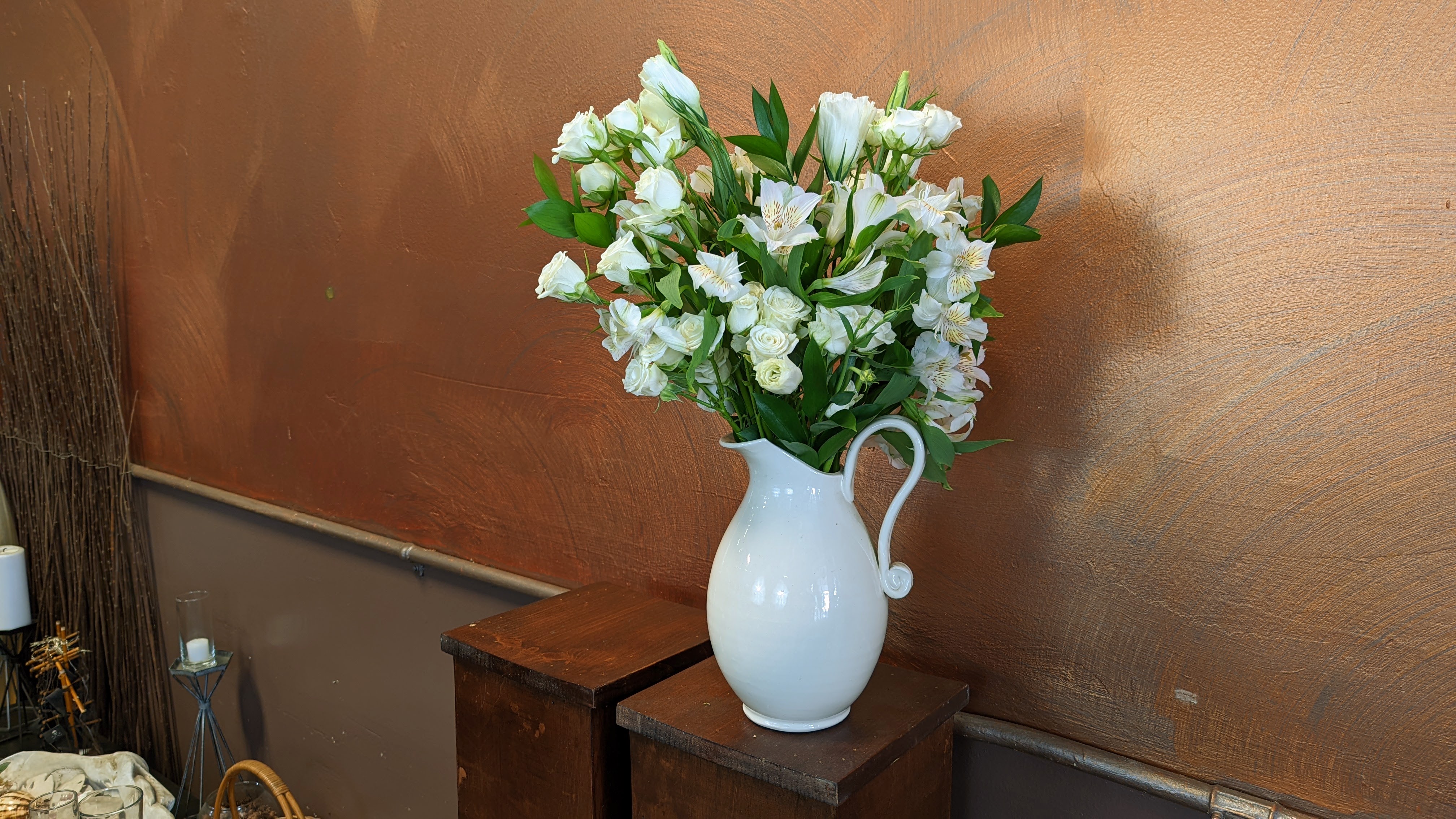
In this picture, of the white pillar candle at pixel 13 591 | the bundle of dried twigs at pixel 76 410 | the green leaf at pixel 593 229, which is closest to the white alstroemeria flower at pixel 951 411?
the green leaf at pixel 593 229

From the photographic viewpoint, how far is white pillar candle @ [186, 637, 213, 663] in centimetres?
200

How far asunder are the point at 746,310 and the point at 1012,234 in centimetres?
27

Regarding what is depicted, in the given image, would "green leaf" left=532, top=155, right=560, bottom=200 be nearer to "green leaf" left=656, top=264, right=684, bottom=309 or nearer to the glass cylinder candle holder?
"green leaf" left=656, top=264, right=684, bottom=309

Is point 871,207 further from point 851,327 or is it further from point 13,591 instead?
point 13,591

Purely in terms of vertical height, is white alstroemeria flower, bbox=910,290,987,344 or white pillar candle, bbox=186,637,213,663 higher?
white alstroemeria flower, bbox=910,290,987,344

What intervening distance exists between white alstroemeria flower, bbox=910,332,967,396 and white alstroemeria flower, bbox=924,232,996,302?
5 cm

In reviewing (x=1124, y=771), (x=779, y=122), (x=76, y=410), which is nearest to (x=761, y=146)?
(x=779, y=122)

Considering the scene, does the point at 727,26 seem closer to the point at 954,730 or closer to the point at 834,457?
the point at 834,457

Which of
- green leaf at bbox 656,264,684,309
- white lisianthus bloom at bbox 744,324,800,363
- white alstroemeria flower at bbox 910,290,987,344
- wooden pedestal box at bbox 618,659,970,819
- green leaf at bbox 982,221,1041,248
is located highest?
green leaf at bbox 982,221,1041,248

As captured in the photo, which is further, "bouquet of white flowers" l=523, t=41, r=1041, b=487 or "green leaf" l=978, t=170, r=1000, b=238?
"green leaf" l=978, t=170, r=1000, b=238

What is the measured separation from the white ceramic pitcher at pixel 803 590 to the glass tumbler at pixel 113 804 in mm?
971

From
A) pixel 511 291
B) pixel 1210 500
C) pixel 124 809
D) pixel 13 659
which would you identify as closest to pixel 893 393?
pixel 1210 500

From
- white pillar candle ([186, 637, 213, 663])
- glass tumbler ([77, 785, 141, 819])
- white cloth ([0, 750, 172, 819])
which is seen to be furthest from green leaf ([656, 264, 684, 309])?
white pillar candle ([186, 637, 213, 663])

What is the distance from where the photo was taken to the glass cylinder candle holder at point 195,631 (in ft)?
6.50
